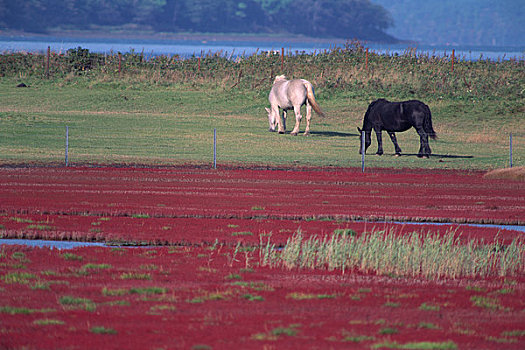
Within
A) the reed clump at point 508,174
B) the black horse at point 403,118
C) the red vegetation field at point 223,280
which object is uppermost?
the black horse at point 403,118

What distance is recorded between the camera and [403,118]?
31.4 meters

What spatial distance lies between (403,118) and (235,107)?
20623 millimetres

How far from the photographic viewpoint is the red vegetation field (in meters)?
9.61

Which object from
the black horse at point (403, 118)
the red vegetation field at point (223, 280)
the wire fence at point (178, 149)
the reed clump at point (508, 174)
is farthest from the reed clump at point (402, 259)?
the black horse at point (403, 118)

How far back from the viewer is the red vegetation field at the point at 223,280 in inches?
378

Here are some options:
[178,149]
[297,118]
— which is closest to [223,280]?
[178,149]

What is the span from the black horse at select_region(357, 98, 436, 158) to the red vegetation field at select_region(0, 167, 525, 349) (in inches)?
275

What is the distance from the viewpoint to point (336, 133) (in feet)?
134

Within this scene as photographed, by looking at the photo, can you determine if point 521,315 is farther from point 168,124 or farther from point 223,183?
point 168,124

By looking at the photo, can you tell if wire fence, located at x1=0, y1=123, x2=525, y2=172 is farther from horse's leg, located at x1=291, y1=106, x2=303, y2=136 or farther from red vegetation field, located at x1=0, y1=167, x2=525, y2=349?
red vegetation field, located at x1=0, y1=167, x2=525, y2=349

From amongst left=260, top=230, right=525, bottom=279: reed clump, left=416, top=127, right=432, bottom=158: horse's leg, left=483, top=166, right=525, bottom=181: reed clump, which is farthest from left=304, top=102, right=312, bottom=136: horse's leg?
left=260, top=230, right=525, bottom=279: reed clump

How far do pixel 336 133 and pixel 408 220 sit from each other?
21619 mm

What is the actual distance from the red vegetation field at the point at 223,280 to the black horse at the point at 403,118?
275 inches

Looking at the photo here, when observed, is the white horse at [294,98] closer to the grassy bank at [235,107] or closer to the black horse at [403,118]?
the grassy bank at [235,107]
